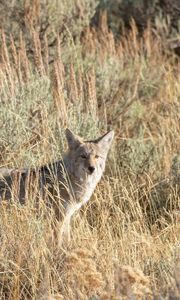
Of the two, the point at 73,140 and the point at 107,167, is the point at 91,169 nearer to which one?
the point at 73,140

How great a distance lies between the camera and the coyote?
5811 millimetres

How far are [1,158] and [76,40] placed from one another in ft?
9.48

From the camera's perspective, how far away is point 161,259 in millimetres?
4719

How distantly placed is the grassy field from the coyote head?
158 mm

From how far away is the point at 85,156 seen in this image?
605 cm

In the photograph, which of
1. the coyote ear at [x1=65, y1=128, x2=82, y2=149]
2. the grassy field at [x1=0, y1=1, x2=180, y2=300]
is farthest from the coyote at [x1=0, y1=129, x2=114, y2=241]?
the grassy field at [x1=0, y1=1, x2=180, y2=300]

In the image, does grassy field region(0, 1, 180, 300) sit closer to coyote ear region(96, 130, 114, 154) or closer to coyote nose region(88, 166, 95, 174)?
coyote nose region(88, 166, 95, 174)

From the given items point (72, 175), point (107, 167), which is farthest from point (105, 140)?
point (107, 167)

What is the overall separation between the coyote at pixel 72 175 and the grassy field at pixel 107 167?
14 centimetres

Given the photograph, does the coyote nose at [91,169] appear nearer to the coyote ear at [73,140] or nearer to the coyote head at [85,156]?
the coyote head at [85,156]

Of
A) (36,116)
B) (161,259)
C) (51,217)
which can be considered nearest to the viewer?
(161,259)

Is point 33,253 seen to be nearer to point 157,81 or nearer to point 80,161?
point 80,161

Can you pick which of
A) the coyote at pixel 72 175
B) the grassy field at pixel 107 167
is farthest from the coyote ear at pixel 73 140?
the grassy field at pixel 107 167

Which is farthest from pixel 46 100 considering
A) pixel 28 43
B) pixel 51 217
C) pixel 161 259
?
pixel 161 259
